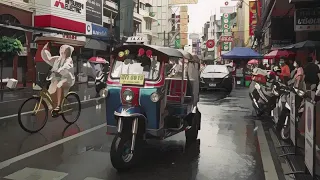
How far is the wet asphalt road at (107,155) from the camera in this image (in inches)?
199

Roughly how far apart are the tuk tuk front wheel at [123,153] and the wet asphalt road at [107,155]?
0.43 feet

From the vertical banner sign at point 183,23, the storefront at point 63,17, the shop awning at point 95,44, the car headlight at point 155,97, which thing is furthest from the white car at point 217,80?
the vertical banner sign at point 183,23

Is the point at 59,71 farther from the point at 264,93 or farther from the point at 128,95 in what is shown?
the point at 264,93

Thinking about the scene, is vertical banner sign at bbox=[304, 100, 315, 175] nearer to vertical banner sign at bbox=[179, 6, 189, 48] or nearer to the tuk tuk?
the tuk tuk

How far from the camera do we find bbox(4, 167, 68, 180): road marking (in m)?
4.84

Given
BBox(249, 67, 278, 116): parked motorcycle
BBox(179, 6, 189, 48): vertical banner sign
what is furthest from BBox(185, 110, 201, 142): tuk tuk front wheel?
BBox(179, 6, 189, 48): vertical banner sign

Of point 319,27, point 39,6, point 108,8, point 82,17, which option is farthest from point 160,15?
point 319,27

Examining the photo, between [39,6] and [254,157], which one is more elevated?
[39,6]

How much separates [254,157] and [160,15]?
68.2 meters

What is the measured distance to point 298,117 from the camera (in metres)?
6.11

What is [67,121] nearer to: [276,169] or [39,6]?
[276,169]

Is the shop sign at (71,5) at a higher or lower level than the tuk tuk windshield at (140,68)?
higher

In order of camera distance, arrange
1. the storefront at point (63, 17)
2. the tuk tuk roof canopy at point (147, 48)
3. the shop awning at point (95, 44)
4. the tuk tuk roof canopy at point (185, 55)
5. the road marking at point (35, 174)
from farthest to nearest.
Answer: the shop awning at point (95, 44) < the storefront at point (63, 17) < the tuk tuk roof canopy at point (185, 55) < the tuk tuk roof canopy at point (147, 48) < the road marking at point (35, 174)

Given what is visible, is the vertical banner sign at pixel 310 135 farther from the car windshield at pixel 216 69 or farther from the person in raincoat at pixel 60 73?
the car windshield at pixel 216 69
